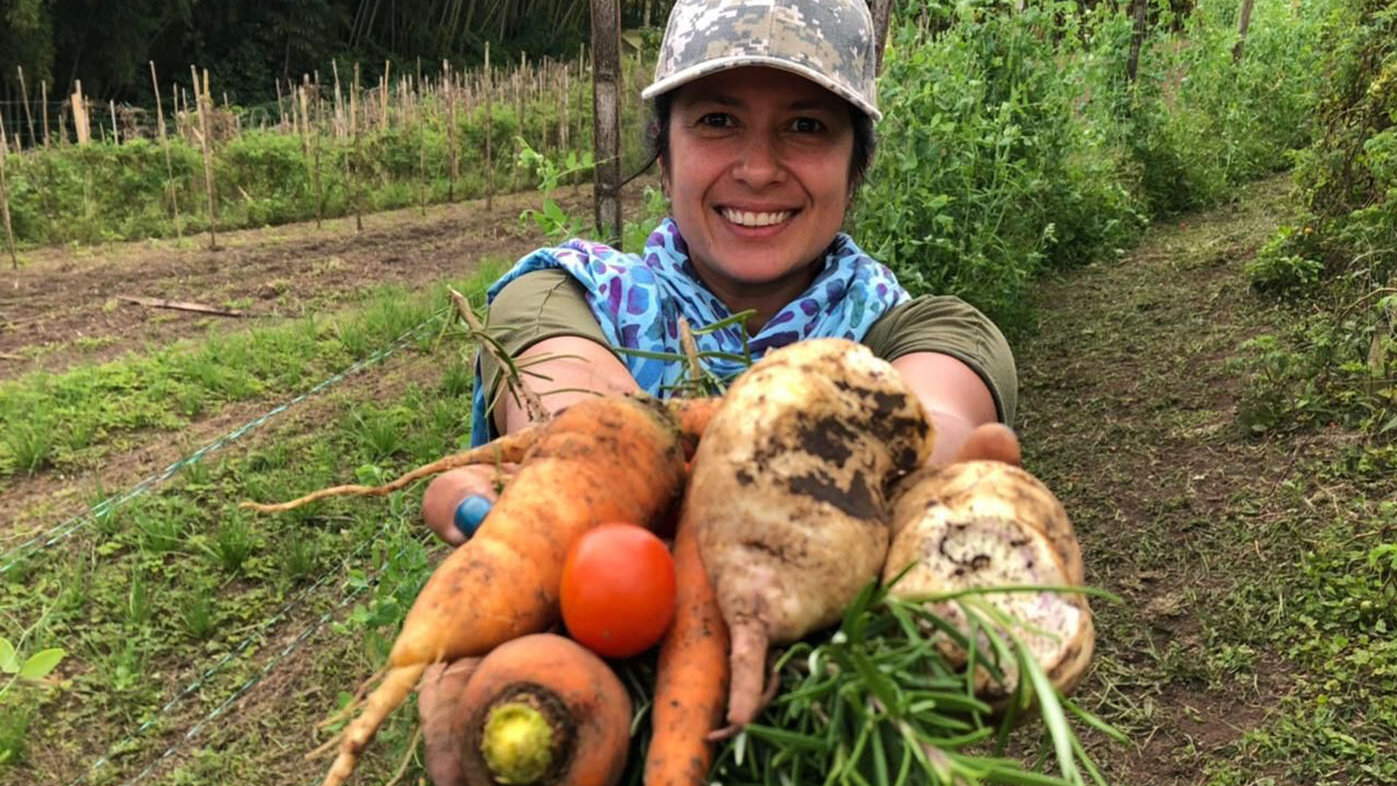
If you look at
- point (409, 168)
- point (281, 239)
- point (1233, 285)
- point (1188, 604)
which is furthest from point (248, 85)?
point (1188, 604)

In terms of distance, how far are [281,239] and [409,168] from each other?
3803 millimetres

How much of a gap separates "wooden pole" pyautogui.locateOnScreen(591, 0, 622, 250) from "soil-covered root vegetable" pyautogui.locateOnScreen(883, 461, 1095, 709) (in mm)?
2693

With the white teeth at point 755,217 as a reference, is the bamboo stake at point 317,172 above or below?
below

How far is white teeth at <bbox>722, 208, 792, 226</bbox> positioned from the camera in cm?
179

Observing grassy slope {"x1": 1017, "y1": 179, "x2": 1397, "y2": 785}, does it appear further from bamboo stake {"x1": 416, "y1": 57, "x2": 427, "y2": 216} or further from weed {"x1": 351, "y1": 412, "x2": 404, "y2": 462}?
bamboo stake {"x1": 416, "y1": 57, "x2": 427, "y2": 216}

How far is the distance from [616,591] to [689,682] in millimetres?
127

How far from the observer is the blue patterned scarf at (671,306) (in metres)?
1.80

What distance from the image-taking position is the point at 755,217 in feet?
5.86

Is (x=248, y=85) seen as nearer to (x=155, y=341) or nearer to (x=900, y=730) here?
(x=155, y=341)

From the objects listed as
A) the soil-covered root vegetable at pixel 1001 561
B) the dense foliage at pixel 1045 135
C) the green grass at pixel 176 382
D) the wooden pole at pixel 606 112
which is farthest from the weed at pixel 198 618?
the soil-covered root vegetable at pixel 1001 561

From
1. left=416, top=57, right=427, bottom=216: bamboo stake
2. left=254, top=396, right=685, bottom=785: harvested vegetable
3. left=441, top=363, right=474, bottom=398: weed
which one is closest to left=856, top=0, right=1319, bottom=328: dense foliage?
left=441, top=363, right=474, bottom=398: weed

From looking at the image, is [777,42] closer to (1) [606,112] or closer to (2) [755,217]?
(2) [755,217]

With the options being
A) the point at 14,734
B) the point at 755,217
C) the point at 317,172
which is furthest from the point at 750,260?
the point at 317,172

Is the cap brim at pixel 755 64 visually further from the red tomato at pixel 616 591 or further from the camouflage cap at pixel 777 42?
the red tomato at pixel 616 591
